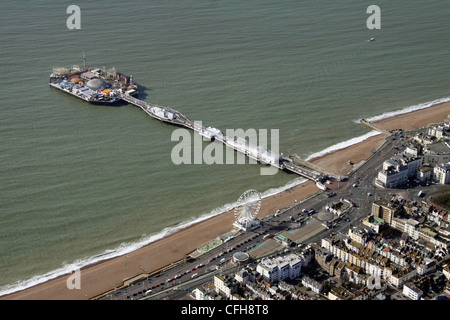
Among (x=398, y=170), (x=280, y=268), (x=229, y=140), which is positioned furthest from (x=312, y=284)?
(x=229, y=140)

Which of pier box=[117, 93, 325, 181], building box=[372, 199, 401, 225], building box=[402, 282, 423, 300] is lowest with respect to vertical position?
building box=[402, 282, 423, 300]

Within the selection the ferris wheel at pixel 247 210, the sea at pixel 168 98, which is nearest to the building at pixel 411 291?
the ferris wheel at pixel 247 210

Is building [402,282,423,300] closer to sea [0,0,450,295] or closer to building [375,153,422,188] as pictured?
building [375,153,422,188]

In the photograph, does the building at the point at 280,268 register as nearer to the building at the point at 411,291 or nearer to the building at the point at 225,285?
the building at the point at 225,285

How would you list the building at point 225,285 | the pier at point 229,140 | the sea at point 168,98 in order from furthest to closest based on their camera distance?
the pier at point 229,140, the sea at point 168,98, the building at point 225,285

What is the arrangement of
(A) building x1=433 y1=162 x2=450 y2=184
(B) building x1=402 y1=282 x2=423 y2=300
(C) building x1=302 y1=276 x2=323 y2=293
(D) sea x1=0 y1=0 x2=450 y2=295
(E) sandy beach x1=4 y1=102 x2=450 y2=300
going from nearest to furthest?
(B) building x1=402 y1=282 x2=423 y2=300 < (C) building x1=302 y1=276 x2=323 y2=293 < (E) sandy beach x1=4 y1=102 x2=450 y2=300 < (D) sea x1=0 y1=0 x2=450 y2=295 < (A) building x1=433 y1=162 x2=450 y2=184

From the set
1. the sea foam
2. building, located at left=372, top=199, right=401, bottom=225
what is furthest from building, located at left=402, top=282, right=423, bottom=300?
the sea foam

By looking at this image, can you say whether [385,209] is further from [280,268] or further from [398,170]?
[280,268]
